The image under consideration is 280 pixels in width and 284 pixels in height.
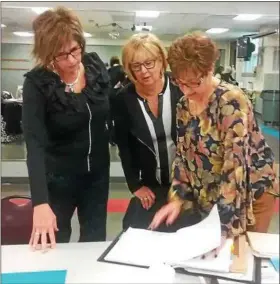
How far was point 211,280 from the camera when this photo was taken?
2.83 ft

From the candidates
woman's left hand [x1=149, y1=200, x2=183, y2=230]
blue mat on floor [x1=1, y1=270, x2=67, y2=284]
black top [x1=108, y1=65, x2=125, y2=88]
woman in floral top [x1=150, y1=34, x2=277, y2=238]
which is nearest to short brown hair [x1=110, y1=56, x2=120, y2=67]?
black top [x1=108, y1=65, x2=125, y2=88]

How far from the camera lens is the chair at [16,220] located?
974 millimetres

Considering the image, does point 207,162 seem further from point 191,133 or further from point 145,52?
point 145,52

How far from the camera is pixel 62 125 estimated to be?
3.20 feet

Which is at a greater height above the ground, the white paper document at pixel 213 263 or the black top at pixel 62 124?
the black top at pixel 62 124

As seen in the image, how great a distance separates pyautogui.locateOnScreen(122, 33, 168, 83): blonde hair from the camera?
919 millimetres

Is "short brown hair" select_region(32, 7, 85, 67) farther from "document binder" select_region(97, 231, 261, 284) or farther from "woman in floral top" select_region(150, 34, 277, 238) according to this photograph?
"document binder" select_region(97, 231, 261, 284)

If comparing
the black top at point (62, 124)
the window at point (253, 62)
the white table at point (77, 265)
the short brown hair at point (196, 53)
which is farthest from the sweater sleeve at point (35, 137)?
the window at point (253, 62)

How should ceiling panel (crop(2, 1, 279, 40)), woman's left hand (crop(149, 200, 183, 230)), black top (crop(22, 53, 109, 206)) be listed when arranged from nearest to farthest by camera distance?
ceiling panel (crop(2, 1, 279, 40)), black top (crop(22, 53, 109, 206)), woman's left hand (crop(149, 200, 183, 230))

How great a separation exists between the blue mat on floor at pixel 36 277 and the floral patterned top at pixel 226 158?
36cm

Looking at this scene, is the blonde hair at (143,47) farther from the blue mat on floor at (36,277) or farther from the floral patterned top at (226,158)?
the blue mat on floor at (36,277)

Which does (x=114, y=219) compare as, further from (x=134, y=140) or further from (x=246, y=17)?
(x=246, y=17)

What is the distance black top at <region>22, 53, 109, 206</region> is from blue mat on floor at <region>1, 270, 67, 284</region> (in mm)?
167

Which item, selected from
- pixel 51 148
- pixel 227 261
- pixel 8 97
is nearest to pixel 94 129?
pixel 51 148
